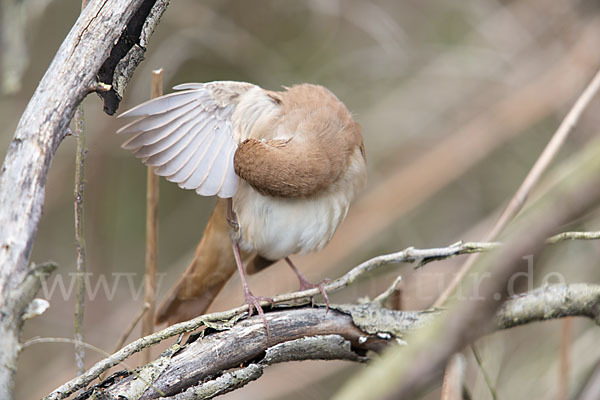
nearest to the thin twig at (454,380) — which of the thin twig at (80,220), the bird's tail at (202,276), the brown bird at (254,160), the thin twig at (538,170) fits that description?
the thin twig at (538,170)

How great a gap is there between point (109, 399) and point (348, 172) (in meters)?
1.22

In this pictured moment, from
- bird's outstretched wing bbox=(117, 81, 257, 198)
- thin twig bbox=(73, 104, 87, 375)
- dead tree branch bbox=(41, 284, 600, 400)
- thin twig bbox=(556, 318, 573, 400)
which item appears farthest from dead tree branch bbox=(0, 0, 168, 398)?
thin twig bbox=(556, 318, 573, 400)

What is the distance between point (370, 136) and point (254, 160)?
1.92 meters

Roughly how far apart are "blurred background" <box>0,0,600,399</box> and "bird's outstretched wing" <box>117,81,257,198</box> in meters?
0.98

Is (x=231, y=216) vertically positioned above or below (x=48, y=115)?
above

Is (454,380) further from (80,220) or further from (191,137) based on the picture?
(191,137)

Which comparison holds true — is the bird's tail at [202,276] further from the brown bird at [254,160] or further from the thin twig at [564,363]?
the thin twig at [564,363]

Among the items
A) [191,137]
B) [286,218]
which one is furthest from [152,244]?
[286,218]

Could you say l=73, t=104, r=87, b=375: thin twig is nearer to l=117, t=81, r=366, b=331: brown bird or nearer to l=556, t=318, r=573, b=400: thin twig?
l=117, t=81, r=366, b=331: brown bird

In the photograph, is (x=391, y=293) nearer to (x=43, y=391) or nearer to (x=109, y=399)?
(x=109, y=399)

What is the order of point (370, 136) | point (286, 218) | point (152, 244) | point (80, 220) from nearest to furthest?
point (80, 220) < point (152, 244) < point (286, 218) < point (370, 136)

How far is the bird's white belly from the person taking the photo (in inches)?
90.2

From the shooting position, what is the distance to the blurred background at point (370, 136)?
316cm

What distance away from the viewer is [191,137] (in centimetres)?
213
